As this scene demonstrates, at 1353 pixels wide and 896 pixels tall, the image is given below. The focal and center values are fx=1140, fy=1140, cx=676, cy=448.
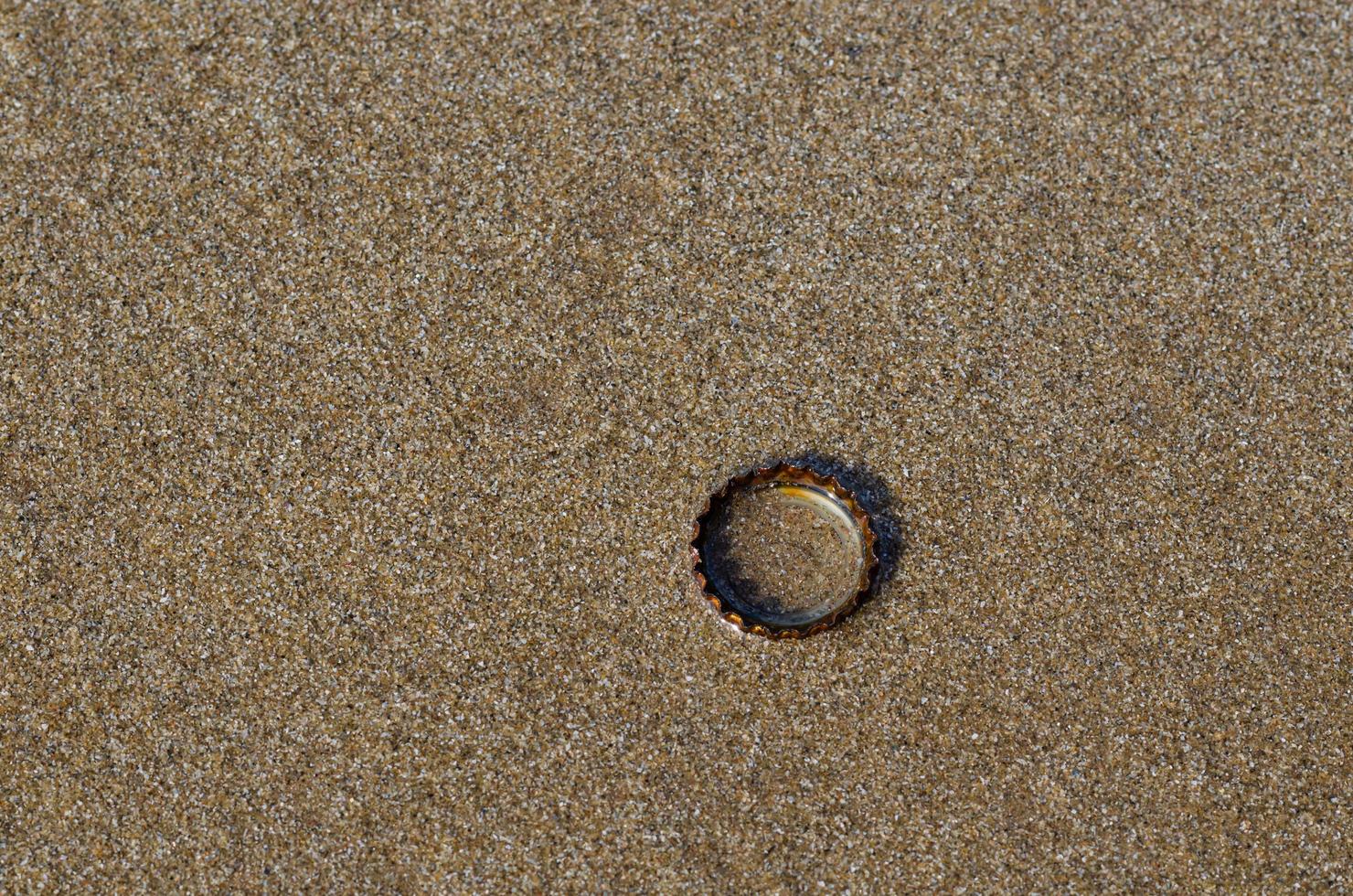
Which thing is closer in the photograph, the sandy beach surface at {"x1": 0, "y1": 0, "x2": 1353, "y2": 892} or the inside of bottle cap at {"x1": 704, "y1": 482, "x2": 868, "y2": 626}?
the sandy beach surface at {"x1": 0, "y1": 0, "x2": 1353, "y2": 892}

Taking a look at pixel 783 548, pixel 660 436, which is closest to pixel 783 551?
pixel 783 548

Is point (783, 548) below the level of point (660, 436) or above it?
below

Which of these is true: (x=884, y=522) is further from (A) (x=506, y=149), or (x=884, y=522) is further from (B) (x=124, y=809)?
(B) (x=124, y=809)

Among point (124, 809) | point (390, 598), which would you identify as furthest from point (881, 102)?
point (124, 809)

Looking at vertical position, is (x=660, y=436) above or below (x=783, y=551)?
above

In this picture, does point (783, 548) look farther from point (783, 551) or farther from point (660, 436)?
point (660, 436)
